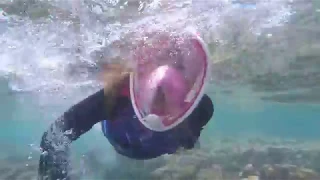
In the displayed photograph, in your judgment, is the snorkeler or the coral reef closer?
the snorkeler

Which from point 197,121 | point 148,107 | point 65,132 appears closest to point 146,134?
point 148,107

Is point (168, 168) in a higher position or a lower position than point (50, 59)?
lower

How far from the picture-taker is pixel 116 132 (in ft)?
5.80

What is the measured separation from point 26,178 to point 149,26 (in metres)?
1.07

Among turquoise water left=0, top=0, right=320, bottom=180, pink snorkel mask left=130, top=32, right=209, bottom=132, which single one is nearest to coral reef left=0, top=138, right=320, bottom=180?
turquoise water left=0, top=0, right=320, bottom=180

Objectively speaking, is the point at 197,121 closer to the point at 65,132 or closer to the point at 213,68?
the point at 213,68

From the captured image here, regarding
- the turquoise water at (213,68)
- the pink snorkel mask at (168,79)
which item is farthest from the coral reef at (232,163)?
the pink snorkel mask at (168,79)

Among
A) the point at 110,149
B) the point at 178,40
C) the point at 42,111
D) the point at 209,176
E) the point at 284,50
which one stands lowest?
the point at 209,176

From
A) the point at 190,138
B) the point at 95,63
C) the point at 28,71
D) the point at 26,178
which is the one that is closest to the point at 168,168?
the point at 190,138

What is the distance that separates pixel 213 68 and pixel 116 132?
1.89 ft

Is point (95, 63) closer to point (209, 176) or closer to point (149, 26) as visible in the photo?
point (149, 26)

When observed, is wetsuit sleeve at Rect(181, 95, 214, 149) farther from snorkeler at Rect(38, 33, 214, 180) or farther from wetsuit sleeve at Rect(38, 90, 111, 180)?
wetsuit sleeve at Rect(38, 90, 111, 180)

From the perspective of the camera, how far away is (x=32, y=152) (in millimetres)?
1846

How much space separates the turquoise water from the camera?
5.85 ft
